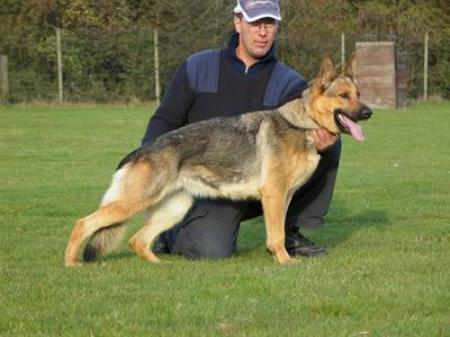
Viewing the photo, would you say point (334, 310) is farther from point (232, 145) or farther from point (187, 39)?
point (187, 39)

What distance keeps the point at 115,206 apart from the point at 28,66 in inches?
1041

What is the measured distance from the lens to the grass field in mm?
4770

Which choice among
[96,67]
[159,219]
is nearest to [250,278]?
[159,219]

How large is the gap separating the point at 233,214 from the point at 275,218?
831mm

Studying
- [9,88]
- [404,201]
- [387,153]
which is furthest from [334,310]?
[9,88]

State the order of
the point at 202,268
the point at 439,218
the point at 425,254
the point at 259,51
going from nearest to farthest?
the point at 202,268 → the point at 425,254 → the point at 259,51 → the point at 439,218

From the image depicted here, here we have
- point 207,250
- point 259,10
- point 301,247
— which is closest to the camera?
point 259,10

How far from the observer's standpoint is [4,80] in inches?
1243

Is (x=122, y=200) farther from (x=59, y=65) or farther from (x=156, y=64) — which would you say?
(x=156, y=64)

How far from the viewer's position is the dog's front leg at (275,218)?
7.04 m

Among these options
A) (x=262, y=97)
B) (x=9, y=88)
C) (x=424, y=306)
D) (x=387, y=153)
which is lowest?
(x=9, y=88)

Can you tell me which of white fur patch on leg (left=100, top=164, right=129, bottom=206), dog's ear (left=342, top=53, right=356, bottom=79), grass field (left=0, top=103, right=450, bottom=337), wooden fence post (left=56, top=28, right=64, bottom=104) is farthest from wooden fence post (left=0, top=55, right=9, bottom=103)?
dog's ear (left=342, top=53, right=356, bottom=79)

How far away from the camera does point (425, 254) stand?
280 inches

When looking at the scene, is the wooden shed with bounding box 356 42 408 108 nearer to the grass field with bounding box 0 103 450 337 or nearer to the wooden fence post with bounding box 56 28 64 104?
the wooden fence post with bounding box 56 28 64 104
